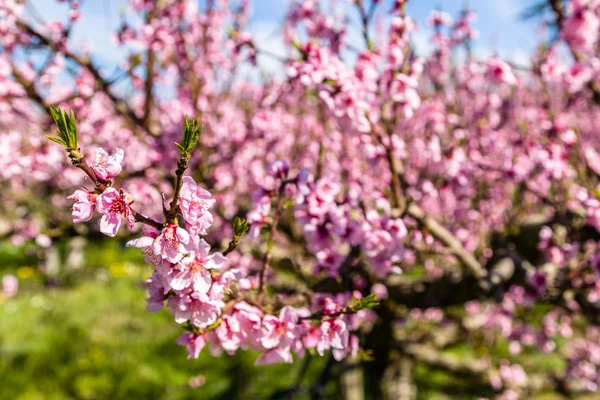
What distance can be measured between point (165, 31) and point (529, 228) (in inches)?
125

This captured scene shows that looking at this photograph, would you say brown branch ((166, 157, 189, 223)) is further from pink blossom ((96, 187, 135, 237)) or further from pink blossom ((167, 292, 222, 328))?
pink blossom ((167, 292, 222, 328))

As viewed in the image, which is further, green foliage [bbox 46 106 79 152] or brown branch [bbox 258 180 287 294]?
brown branch [bbox 258 180 287 294]

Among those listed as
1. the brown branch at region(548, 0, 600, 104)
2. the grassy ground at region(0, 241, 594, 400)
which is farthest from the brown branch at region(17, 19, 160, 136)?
the brown branch at region(548, 0, 600, 104)

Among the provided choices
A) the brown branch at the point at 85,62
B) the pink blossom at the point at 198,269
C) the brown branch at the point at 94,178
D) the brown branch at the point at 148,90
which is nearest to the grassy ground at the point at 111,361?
the brown branch at the point at 148,90

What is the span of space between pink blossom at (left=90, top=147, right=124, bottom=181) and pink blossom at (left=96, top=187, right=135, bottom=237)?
2.0 inches

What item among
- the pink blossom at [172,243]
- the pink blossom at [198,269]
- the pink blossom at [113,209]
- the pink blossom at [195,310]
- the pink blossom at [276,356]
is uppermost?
the pink blossom at [113,209]

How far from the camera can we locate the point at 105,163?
1054 millimetres

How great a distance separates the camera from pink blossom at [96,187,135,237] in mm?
1045

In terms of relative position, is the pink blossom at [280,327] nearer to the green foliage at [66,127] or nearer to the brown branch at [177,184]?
the brown branch at [177,184]

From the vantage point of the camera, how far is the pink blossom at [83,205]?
1.04m

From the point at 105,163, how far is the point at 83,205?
114 millimetres

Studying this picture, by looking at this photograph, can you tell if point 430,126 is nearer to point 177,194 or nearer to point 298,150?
point 298,150

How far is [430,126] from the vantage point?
4320 mm

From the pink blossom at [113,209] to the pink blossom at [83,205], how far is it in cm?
3
